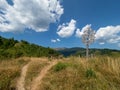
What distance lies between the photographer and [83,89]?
8875mm

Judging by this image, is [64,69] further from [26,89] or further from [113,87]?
[113,87]

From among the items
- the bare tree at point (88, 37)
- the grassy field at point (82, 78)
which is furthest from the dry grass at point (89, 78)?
the bare tree at point (88, 37)

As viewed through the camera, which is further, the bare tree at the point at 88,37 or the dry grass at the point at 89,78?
the bare tree at the point at 88,37

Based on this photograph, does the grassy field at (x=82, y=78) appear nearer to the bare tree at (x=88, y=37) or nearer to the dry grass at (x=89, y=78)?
the dry grass at (x=89, y=78)

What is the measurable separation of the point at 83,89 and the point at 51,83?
180cm

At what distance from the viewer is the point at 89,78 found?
10.0 m

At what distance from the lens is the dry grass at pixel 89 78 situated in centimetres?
906

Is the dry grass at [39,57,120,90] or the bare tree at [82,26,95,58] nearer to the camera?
the dry grass at [39,57,120,90]

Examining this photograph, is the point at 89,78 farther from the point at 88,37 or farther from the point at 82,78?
the point at 88,37

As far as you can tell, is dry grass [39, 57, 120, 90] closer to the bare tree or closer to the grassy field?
the grassy field

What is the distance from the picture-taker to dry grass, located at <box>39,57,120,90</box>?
9.06 metres

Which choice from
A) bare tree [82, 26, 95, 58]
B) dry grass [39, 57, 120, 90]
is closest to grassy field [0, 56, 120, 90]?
dry grass [39, 57, 120, 90]

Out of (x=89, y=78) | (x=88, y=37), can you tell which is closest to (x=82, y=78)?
(x=89, y=78)

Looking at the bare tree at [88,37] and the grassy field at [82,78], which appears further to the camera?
the bare tree at [88,37]
